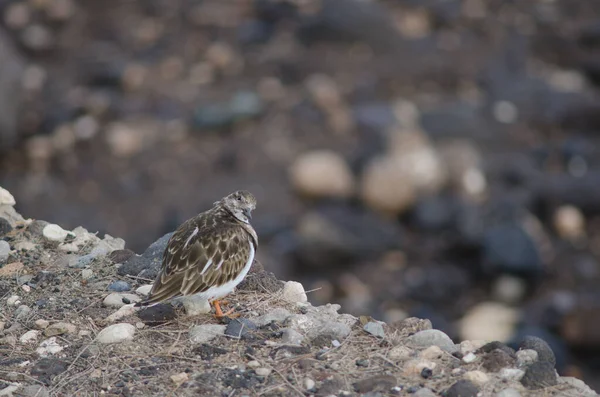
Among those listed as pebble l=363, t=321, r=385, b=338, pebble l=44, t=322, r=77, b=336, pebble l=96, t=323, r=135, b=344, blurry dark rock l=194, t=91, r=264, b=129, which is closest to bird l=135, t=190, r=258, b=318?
pebble l=96, t=323, r=135, b=344

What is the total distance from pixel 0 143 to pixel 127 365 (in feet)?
43.5

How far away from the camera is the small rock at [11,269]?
21.6 ft

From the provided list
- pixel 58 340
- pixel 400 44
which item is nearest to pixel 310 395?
pixel 58 340

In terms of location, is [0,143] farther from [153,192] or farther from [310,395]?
[310,395]

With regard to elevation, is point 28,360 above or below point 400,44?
below

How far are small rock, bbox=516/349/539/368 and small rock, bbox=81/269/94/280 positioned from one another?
9.89 feet

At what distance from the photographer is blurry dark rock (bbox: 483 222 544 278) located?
1483cm

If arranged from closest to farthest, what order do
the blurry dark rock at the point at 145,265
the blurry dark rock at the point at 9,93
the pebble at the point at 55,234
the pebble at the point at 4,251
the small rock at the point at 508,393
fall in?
the small rock at the point at 508,393
the blurry dark rock at the point at 145,265
the pebble at the point at 4,251
the pebble at the point at 55,234
the blurry dark rock at the point at 9,93

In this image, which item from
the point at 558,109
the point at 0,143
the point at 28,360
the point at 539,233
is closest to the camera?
the point at 28,360

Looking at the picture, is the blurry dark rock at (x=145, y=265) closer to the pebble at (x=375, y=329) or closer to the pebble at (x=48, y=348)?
the pebble at (x=48, y=348)

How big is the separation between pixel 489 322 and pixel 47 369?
9377 millimetres

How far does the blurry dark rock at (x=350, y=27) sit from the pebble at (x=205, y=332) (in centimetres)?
1597

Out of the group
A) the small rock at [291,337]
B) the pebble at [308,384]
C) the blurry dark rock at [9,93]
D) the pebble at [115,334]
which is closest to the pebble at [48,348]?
the pebble at [115,334]

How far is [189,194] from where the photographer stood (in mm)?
16516
